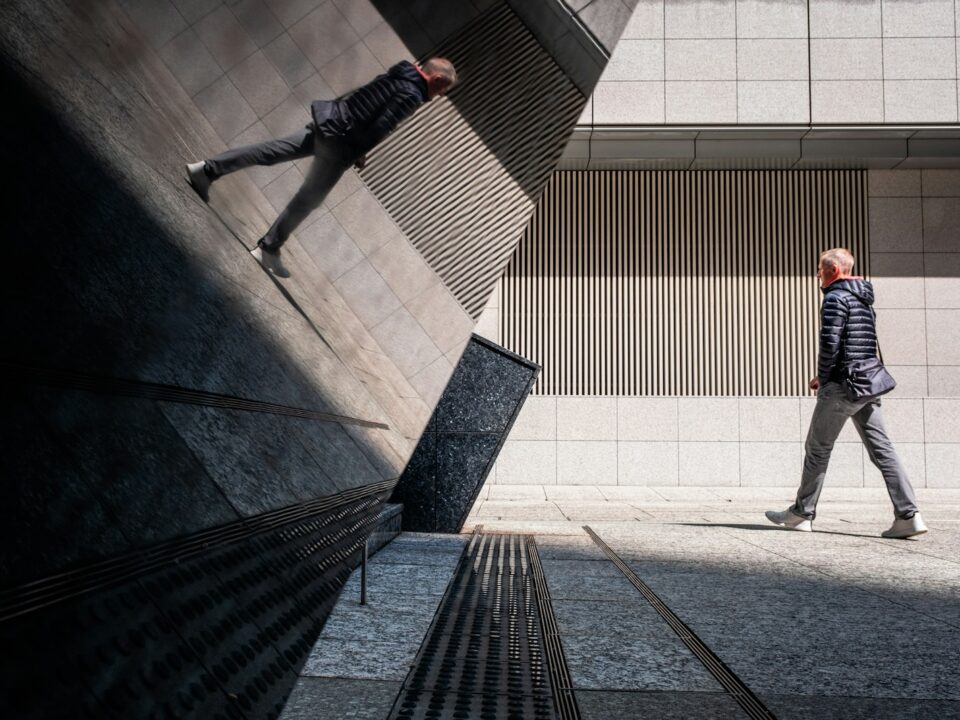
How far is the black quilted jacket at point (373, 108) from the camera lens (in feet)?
4.76

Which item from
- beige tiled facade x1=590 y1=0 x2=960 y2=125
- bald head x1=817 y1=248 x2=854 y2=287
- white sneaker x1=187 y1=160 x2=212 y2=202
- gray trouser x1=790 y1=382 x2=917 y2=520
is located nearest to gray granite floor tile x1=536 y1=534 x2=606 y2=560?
gray trouser x1=790 y1=382 x2=917 y2=520

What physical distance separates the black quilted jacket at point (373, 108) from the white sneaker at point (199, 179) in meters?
0.28

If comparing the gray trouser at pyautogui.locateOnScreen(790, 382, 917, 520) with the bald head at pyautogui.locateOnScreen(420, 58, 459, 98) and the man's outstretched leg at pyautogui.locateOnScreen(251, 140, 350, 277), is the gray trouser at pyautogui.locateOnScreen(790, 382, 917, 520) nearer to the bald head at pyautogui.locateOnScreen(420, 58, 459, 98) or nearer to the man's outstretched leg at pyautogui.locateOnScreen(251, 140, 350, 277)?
the bald head at pyautogui.locateOnScreen(420, 58, 459, 98)

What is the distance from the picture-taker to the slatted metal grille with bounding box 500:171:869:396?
1367 centimetres

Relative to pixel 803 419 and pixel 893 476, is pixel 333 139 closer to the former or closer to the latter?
pixel 893 476

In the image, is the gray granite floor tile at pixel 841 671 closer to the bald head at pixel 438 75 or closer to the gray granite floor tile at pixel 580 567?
the gray granite floor tile at pixel 580 567

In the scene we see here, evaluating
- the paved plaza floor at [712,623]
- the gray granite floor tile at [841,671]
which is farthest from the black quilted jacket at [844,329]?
the gray granite floor tile at [841,671]

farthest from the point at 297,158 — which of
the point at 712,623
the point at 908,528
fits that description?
the point at 908,528

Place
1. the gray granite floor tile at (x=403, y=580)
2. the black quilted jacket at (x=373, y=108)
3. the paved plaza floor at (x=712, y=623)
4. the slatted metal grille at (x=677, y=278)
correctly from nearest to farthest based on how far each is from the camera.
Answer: the black quilted jacket at (x=373, y=108) → the paved plaza floor at (x=712, y=623) → the gray granite floor tile at (x=403, y=580) → the slatted metal grille at (x=677, y=278)

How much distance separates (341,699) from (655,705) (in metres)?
0.67

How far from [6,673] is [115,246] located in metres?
0.53

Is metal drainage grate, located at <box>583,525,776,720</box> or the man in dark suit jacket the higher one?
the man in dark suit jacket

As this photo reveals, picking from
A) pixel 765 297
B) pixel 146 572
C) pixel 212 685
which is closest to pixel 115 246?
pixel 146 572

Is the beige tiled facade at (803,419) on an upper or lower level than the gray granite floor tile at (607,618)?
Result: upper
